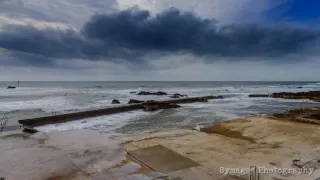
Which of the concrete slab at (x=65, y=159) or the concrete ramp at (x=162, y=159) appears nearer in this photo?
the concrete slab at (x=65, y=159)

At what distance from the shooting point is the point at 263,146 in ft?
25.1

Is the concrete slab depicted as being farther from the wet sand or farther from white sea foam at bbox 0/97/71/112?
white sea foam at bbox 0/97/71/112

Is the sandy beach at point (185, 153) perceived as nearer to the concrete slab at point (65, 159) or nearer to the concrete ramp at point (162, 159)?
the concrete slab at point (65, 159)

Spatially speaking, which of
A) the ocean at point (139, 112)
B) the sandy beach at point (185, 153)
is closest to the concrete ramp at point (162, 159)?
the sandy beach at point (185, 153)

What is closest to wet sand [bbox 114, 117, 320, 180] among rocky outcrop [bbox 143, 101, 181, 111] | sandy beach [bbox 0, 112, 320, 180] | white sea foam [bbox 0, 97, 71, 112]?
sandy beach [bbox 0, 112, 320, 180]

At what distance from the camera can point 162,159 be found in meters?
6.21

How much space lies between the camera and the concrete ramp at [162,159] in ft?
18.6

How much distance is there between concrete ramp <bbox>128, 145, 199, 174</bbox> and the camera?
223 inches

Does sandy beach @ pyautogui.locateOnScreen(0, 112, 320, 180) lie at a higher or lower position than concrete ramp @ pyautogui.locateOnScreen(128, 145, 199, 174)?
lower

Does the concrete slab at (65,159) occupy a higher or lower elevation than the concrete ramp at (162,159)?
lower

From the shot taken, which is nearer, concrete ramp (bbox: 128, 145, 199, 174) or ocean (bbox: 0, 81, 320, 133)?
concrete ramp (bbox: 128, 145, 199, 174)

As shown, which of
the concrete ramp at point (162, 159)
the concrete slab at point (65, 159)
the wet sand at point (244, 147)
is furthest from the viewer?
the concrete ramp at point (162, 159)

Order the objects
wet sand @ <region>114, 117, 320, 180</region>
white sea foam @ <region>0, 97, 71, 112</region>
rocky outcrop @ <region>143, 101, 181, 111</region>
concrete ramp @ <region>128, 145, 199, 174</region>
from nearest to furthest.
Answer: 1. wet sand @ <region>114, 117, 320, 180</region>
2. concrete ramp @ <region>128, 145, 199, 174</region>
3. rocky outcrop @ <region>143, 101, 181, 111</region>
4. white sea foam @ <region>0, 97, 71, 112</region>

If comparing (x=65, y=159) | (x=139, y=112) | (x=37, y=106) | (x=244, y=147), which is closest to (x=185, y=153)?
(x=244, y=147)
